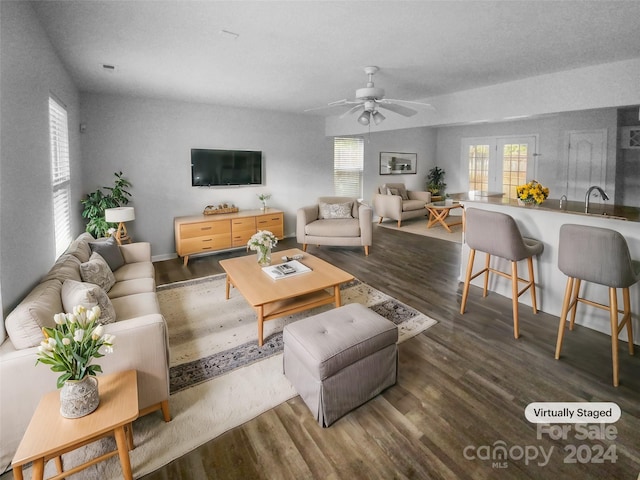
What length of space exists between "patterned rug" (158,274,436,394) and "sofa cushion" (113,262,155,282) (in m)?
0.43

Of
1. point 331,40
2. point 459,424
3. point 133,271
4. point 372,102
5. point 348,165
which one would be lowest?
point 459,424

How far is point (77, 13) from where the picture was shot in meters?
2.30

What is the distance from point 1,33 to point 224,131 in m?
4.02

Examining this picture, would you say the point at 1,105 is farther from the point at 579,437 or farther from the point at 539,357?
the point at 539,357

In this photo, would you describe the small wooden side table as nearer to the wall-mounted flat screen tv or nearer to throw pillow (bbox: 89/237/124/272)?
throw pillow (bbox: 89/237/124/272)

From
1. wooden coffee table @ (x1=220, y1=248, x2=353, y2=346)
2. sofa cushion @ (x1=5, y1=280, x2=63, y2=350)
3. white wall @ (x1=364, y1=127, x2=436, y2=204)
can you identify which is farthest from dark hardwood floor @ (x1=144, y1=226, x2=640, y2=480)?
white wall @ (x1=364, y1=127, x2=436, y2=204)

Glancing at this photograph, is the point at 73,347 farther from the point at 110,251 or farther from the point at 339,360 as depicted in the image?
the point at 110,251

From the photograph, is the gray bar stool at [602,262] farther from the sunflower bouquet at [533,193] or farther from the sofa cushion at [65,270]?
the sofa cushion at [65,270]

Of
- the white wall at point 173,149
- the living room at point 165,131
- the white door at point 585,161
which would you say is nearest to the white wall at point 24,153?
the living room at point 165,131

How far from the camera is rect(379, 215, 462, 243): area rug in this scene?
21.8 ft

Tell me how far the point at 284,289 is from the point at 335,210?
123 inches

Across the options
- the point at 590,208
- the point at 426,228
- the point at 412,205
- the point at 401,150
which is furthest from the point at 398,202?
the point at 590,208

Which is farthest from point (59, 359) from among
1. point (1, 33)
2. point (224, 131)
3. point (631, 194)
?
point (631, 194)

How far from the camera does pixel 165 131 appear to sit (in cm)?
518
